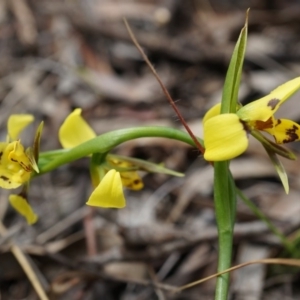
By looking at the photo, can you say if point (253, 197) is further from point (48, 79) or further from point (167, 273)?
point (48, 79)

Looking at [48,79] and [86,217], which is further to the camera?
[48,79]

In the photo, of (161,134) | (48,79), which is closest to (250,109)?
(161,134)

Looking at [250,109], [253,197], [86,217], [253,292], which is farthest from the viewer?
[253,197]

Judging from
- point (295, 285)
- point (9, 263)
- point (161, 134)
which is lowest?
point (295, 285)

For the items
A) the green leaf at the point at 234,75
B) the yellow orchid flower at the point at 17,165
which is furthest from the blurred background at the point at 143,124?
the yellow orchid flower at the point at 17,165

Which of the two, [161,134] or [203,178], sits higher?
[161,134]

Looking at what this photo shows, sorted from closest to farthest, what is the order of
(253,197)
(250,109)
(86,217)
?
(250,109), (86,217), (253,197)
